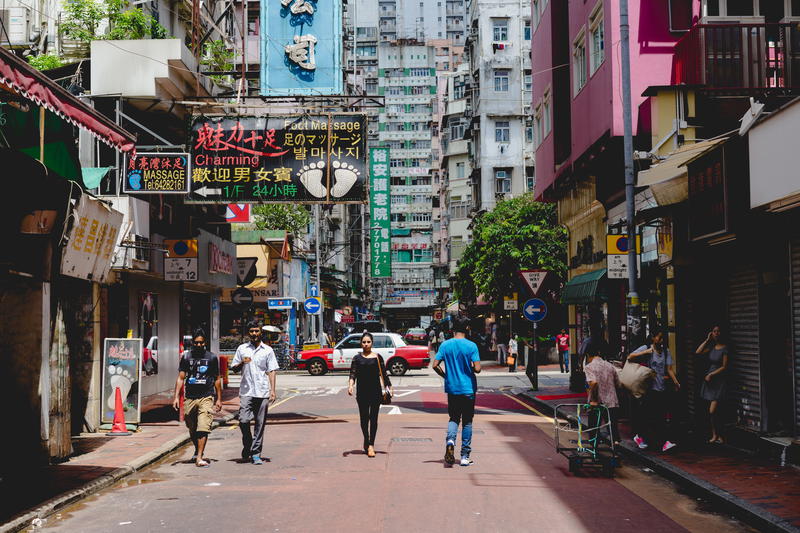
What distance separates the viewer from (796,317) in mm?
11617

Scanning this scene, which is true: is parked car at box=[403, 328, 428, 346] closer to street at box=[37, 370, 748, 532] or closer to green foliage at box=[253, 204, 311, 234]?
green foliage at box=[253, 204, 311, 234]

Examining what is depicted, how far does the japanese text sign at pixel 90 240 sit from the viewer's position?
11805 mm

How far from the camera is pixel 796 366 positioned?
11.7 meters

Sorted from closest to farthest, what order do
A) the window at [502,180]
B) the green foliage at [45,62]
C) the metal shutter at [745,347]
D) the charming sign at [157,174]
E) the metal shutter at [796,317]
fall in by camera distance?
1. the metal shutter at [796,317]
2. the metal shutter at [745,347]
3. the charming sign at [157,174]
4. the green foliage at [45,62]
5. the window at [502,180]

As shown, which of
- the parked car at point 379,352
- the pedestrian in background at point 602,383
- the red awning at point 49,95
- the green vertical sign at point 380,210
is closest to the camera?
the red awning at point 49,95

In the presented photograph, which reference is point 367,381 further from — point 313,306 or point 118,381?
point 313,306

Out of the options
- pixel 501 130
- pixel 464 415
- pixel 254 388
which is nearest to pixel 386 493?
pixel 464 415

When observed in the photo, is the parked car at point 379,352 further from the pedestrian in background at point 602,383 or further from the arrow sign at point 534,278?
the pedestrian in background at point 602,383

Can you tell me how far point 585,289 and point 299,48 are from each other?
9.74 meters

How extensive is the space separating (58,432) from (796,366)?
992 centimetres

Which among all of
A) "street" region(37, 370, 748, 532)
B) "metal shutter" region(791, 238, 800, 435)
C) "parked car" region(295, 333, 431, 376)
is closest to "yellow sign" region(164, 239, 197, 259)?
"street" region(37, 370, 748, 532)

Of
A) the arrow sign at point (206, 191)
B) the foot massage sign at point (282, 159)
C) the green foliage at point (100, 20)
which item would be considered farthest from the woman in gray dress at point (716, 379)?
the green foliage at point (100, 20)

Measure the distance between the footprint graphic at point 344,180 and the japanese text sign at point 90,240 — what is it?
222 inches

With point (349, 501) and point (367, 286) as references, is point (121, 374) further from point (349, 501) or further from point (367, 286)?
point (367, 286)
